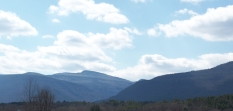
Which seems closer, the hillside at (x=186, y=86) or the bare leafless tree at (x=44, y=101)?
the bare leafless tree at (x=44, y=101)

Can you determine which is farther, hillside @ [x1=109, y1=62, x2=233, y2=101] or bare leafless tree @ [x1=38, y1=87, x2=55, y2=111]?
hillside @ [x1=109, y1=62, x2=233, y2=101]

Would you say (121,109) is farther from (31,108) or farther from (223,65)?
(223,65)

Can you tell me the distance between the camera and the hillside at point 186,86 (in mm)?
119363

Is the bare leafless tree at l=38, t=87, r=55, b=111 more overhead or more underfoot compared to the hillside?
more underfoot

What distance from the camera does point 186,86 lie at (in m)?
135

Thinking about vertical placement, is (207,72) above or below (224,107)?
above

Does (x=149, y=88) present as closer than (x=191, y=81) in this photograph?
No

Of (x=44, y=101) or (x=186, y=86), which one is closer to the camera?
(x=44, y=101)

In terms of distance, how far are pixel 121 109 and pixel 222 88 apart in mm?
50130

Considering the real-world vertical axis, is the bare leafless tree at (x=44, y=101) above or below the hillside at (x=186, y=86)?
below

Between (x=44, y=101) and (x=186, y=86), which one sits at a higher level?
(x=186, y=86)

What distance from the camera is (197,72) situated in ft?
482

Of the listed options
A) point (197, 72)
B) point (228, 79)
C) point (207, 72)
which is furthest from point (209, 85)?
point (197, 72)

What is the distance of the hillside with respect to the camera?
119 m
